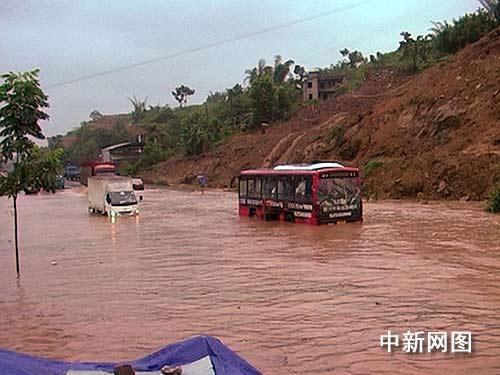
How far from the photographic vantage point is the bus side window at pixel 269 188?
99.7ft

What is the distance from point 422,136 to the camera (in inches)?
1736

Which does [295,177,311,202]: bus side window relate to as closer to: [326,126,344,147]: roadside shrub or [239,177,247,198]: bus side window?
Result: [239,177,247,198]: bus side window

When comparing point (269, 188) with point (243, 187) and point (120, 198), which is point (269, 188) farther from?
point (120, 198)

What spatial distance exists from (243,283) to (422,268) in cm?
444

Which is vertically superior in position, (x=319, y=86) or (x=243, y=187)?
(x=319, y=86)

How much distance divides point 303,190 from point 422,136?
62.6ft

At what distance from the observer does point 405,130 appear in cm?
4597

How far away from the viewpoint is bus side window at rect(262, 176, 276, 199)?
99.7 feet

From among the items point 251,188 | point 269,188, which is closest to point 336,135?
point 251,188

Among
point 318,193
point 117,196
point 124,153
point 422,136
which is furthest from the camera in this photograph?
point 124,153

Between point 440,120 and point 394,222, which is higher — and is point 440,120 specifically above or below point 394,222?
above

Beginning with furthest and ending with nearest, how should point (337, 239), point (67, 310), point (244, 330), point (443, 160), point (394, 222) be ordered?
point (443, 160), point (394, 222), point (337, 239), point (67, 310), point (244, 330)

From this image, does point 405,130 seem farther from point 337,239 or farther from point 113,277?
point 113,277

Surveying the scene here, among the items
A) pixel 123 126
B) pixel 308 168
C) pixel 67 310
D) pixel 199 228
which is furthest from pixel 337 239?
pixel 123 126
